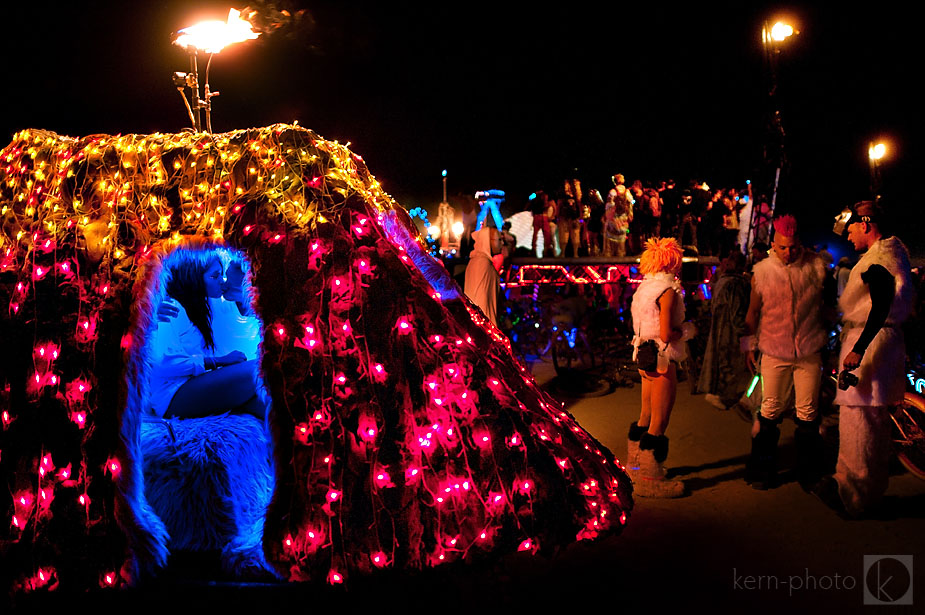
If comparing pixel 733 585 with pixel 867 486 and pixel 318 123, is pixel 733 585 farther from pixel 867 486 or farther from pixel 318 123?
pixel 318 123

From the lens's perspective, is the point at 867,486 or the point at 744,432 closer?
the point at 867,486

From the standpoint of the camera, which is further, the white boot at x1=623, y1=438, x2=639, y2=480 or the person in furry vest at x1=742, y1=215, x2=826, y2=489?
the white boot at x1=623, y1=438, x2=639, y2=480

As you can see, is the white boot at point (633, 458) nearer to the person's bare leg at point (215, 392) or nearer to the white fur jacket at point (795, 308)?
the white fur jacket at point (795, 308)

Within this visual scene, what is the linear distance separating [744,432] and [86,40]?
9249 millimetres

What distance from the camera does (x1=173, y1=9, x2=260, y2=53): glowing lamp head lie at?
3.84 metres

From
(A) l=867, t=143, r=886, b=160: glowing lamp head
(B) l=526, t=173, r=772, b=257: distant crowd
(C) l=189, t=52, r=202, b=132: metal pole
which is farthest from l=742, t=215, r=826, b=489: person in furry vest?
(A) l=867, t=143, r=886, b=160: glowing lamp head

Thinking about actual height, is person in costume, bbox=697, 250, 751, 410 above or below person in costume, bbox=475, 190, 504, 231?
below

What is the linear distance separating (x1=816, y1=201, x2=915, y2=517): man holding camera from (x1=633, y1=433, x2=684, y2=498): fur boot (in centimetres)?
121

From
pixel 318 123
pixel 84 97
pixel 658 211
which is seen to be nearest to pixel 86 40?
pixel 84 97

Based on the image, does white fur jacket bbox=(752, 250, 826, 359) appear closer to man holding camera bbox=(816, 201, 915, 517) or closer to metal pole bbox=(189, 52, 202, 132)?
man holding camera bbox=(816, 201, 915, 517)

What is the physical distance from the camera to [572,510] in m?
3.11

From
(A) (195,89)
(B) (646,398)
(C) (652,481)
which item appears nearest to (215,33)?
(A) (195,89)

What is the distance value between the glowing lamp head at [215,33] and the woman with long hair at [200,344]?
1563 millimetres

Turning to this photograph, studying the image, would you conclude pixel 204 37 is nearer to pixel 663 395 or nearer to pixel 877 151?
pixel 663 395
